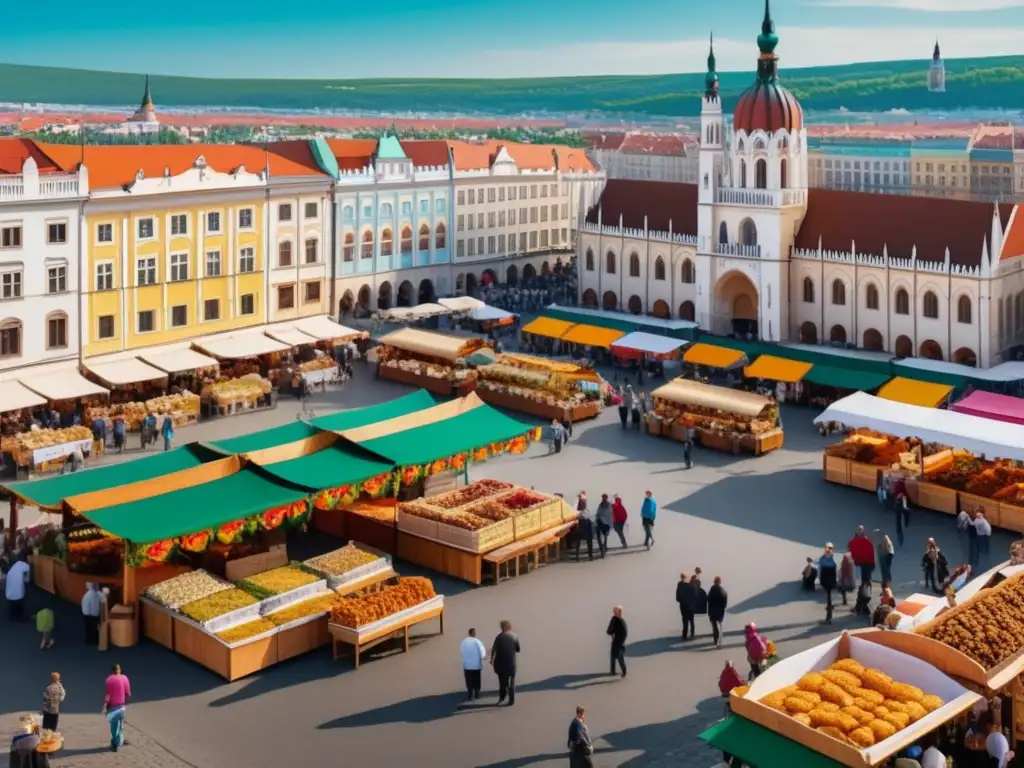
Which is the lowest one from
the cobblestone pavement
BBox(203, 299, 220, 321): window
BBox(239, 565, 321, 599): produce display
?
the cobblestone pavement

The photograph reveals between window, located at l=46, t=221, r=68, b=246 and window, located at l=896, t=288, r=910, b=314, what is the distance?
3048cm

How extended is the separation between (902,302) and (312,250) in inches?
982

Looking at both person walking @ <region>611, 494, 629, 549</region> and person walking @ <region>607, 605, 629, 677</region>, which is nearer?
person walking @ <region>607, 605, 629, 677</region>

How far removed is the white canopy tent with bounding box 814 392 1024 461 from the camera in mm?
31469

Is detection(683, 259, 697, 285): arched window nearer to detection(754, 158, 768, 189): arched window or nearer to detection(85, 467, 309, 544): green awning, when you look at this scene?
detection(754, 158, 768, 189): arched window

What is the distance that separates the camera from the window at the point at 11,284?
136 feet

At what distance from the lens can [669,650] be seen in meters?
22.7

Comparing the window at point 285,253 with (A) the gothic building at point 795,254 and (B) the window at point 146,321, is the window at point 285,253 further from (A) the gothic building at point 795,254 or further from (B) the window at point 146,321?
(A) the gothic building at point 795,254

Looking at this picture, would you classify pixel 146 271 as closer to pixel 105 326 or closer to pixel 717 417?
pixel 105 326

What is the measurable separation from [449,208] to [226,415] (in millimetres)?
26254

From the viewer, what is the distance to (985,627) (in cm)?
1775

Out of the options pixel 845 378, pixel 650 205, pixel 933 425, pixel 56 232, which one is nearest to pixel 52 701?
pixel 933 425

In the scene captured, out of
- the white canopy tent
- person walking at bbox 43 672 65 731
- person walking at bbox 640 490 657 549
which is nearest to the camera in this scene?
person walking at bbox 43 672 65 731

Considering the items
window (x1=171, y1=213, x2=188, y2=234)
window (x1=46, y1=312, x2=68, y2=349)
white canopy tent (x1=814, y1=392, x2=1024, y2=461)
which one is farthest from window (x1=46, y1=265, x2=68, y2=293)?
white canopy tent (x1=814, y1=392, x2=1024, y2=461)
